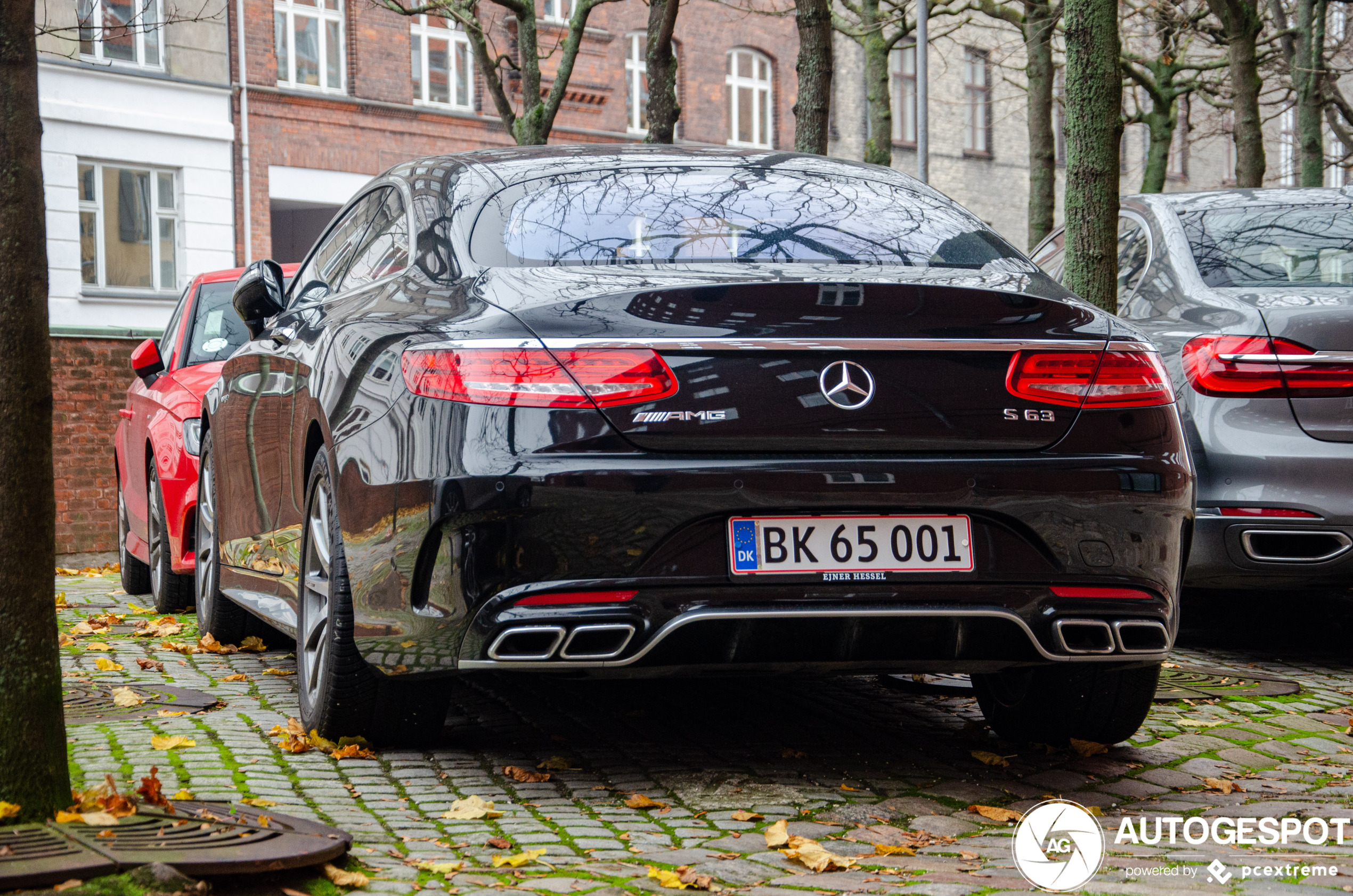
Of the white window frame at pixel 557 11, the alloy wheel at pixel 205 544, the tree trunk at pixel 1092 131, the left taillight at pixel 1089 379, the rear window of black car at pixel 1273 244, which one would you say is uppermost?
the white window frame at pixel 557 11

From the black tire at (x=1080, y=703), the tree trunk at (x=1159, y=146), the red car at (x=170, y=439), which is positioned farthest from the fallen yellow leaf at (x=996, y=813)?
the tree trunk at (x=1159, y=146)

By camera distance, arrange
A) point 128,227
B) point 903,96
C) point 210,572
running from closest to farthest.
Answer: point 210,572, point 128,227, point 903,96

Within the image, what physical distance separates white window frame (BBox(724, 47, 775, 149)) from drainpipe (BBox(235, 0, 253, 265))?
10.4 metres

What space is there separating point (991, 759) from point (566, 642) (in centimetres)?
152

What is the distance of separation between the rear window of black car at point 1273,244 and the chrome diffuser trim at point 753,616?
327 centimetres

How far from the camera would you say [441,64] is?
98.4 ft

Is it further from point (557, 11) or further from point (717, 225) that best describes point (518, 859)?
point (557, 11)

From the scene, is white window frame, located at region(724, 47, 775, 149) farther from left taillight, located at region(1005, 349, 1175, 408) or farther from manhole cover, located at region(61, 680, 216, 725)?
left taillight, located at region(1005, 349, 1175, 408)

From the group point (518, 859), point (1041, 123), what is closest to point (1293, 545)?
point (518, 859)

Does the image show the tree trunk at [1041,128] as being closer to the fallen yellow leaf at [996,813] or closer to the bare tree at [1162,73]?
the bare tree at [1162,73]

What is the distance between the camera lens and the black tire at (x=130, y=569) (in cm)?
957

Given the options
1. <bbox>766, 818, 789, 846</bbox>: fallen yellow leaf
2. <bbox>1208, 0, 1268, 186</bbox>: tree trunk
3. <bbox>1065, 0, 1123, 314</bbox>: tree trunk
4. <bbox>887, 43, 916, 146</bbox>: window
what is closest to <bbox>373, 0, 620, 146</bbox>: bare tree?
<bbox>1208, 0, 1268, 186</bbox>: tree trunk

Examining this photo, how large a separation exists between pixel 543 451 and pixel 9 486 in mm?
1112

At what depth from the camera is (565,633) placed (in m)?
3.86
